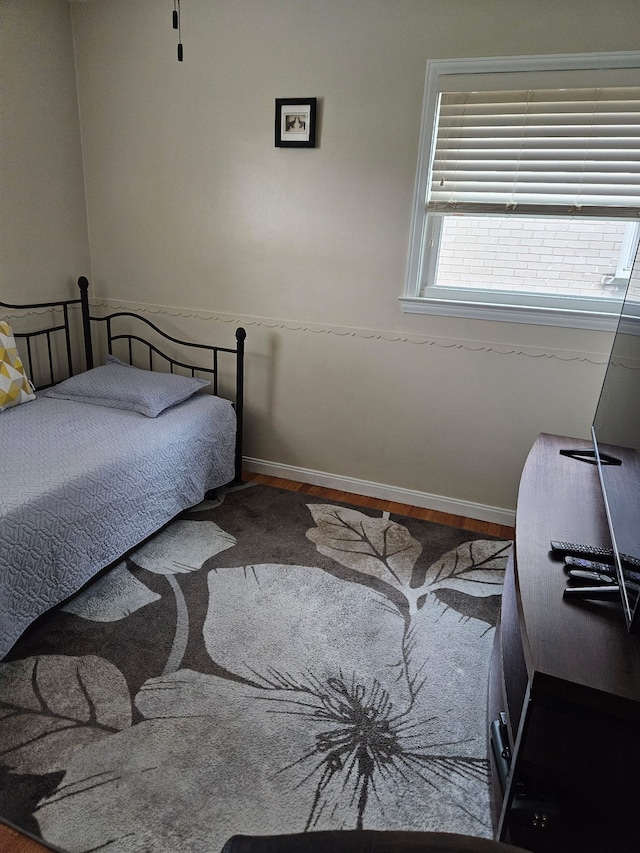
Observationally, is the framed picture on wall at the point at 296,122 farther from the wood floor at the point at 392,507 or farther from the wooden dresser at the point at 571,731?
the wooden dresser at the point at 571,731

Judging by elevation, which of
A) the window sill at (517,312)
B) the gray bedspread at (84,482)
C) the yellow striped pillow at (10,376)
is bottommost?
the gray bedspread at (84,482)

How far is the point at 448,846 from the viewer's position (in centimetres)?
65

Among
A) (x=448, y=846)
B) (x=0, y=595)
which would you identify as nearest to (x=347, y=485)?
(x=0, y=595)

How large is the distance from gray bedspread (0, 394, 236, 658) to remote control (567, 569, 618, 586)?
1612mm

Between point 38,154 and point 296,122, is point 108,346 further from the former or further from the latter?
point 296,122

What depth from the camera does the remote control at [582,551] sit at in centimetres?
143

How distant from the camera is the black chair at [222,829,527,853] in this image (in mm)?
650

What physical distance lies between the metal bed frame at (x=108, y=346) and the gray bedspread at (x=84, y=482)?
0.23m

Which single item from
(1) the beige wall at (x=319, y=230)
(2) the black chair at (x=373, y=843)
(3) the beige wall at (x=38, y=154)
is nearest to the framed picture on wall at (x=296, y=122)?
(1) the beige wall at (x=319, y=230)

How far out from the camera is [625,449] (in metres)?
1.47

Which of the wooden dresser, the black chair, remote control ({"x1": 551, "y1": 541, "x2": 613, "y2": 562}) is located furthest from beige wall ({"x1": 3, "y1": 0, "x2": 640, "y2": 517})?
the black chair

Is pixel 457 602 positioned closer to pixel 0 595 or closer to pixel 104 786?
pixel 104 786

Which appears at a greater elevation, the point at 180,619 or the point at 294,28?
the point at 294,28

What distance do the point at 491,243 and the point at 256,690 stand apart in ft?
6.98
